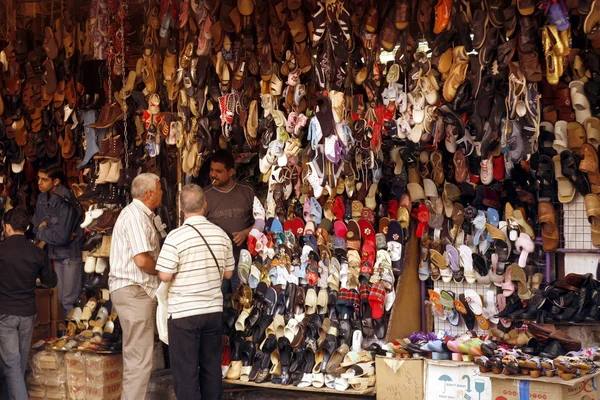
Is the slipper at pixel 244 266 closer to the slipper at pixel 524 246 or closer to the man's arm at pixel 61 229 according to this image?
the man's arm at pixel 61 229

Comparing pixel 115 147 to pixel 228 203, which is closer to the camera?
pixel 228 203

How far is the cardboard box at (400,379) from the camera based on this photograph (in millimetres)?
5750

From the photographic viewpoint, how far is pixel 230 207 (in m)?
6.50

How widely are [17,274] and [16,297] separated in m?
0.16

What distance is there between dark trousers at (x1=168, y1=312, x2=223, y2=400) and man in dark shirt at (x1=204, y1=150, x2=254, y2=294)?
0.92 metres

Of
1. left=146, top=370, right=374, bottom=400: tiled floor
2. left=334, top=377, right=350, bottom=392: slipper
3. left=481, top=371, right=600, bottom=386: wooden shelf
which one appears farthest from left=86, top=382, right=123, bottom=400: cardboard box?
left=481, top=371, right=600, bottom=386: wooden shelf

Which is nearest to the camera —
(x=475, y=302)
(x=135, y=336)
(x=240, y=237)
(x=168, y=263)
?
(x=168, y=263)

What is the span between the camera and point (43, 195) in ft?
24.2

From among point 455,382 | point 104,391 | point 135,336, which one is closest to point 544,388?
point 455,382

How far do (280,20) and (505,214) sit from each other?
6.84ft

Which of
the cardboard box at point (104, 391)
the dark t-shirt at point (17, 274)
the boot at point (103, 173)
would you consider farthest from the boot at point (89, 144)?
the cardboard box at point (104, 391)

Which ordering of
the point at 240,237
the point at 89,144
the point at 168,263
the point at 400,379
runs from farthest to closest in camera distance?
the point at 89,144, the point at 240,237, the point at 400,379, the point at 168,263

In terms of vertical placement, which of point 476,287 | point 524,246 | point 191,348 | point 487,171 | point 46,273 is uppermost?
point 487,171

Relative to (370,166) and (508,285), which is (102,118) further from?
(508,285)
